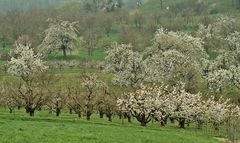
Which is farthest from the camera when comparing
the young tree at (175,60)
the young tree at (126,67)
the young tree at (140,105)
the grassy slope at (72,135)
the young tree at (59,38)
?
the young tree at (59,38)

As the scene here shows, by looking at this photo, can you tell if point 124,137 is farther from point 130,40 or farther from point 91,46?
point 91,46

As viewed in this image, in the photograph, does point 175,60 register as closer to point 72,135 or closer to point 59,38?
point 59,38

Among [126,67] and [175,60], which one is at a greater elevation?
[175,60]

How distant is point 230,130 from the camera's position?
65.0 m

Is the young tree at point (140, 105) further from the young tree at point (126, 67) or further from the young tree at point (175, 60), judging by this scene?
the young tree at point (126, 67)

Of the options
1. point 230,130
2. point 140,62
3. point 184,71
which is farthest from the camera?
point 140,62

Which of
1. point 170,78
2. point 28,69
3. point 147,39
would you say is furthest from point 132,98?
point 147,39

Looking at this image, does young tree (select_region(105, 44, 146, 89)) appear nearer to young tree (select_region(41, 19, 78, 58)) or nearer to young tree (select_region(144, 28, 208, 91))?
young tree (select_region(144, 28, 208, 91))

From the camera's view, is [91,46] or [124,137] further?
[91,46]

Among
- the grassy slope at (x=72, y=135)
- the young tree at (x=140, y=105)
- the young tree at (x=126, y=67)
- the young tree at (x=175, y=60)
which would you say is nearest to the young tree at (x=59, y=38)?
the young tree at (x=126, y=67)

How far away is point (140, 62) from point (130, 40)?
5062 centimetres

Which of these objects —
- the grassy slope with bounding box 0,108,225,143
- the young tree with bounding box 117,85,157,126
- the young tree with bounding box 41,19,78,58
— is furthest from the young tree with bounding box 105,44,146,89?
the grassy slope with bounding box 0,108,225,143

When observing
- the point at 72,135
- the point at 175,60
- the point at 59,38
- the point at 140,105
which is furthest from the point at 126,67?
the point at 72,135

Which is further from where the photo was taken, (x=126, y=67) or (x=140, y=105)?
(x=126, y=67)
